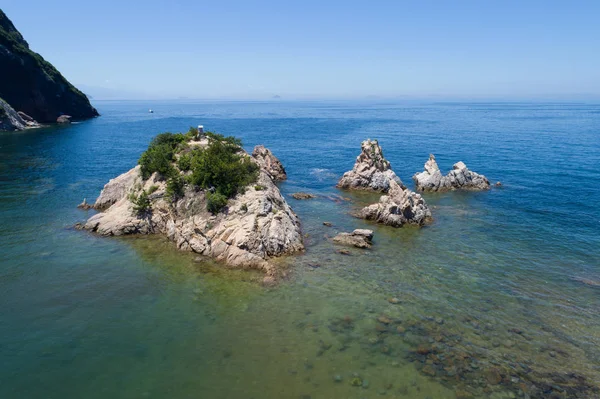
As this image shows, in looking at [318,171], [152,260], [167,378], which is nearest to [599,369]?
[167,378]

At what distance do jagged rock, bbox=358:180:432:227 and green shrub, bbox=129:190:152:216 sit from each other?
1052 inches

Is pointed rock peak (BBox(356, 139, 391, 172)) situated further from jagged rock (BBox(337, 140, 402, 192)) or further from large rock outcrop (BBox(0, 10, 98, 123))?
large rock outcrop (BBox(0, 10, 98, 123))

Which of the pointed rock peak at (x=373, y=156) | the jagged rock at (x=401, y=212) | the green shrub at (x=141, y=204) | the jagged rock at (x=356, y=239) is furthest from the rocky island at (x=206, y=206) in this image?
the pointed rock peak at (x=373, y=156)

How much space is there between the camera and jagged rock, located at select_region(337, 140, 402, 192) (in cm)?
6500

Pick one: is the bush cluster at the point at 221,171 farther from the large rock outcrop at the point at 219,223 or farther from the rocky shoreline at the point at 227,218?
the large rock outcrop at the point at 219,223

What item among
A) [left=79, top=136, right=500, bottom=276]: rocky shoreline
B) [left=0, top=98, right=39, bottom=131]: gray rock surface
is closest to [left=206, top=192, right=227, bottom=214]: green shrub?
[left=79, top=136, right=500, bottom=276]: rocky shoreline

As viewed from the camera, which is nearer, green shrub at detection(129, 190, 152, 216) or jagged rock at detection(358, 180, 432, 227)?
green shrub at detection(129, 190, 152, 216)

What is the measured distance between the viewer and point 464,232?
46219mm

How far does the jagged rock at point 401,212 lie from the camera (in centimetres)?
4866

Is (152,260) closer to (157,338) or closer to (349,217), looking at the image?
(157,338)

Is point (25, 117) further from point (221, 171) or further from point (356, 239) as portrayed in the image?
point (356, 239)

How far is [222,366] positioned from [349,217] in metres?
31.3

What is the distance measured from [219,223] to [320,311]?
54.0 ft

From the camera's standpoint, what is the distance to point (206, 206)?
43188 mm
